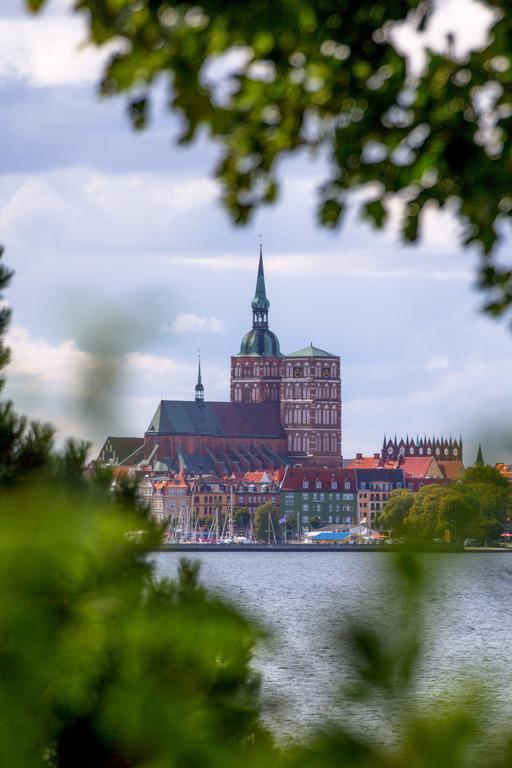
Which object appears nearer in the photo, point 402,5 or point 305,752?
point 305,752

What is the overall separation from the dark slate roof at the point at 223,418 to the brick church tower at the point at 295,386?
1293 mm

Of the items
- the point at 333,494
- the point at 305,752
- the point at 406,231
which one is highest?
the point at 333,494

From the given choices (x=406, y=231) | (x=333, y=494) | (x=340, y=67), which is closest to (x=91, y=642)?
(x=340, y=67)

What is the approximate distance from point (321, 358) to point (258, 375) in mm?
5740

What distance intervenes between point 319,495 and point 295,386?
14.7 metres

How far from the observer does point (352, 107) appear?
2301 millimetres

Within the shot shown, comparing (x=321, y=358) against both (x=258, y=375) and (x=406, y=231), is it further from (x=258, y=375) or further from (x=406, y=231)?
(x=406, y=231)

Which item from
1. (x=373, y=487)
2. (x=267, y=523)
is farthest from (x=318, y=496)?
(x=267, y=523)

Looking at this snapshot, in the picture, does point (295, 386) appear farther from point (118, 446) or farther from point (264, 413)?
point (118, 446)

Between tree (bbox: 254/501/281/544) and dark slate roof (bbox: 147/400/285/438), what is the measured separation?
36.4 ft

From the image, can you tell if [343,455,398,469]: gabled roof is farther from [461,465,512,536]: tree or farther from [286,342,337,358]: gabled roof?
[461,465,512,536]: tree

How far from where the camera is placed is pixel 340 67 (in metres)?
2.13

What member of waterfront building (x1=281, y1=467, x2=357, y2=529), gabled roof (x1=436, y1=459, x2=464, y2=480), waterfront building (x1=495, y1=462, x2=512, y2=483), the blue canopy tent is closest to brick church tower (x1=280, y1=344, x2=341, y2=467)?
waterfront building (x1=281, y1=467, x2=357, y2=529)

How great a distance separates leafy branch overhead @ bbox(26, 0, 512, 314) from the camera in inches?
62.7
